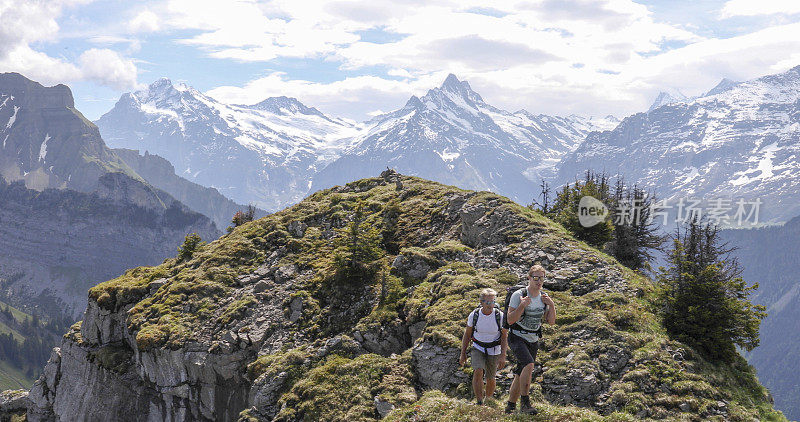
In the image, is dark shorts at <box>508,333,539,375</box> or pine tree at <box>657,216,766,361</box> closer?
dark shorts at <box>508,333,539,375</box>

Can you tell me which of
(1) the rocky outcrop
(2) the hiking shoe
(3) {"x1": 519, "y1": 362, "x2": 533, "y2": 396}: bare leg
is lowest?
(1) the rocky outcrop

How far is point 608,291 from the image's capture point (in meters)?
22.3

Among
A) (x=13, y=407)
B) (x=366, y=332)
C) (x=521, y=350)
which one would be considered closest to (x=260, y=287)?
(x=366, y=332)

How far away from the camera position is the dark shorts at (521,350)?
48.8 ft

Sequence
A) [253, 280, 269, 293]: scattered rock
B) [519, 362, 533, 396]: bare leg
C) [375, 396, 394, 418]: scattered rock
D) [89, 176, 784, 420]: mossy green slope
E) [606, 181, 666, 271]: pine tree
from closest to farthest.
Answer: [519, 362, 533, 396]: bare leg
[89, 176, 784, 420]: mossy green slope
[375, 396, 394, 418]: scattered rock
[253, 280, 269, 293]: scattered rock
[606, 181, 666, 271]: pine tree

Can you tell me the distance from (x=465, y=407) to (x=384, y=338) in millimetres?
8562

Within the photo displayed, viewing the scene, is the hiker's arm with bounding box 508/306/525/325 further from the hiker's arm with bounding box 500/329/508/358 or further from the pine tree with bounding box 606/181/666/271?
the pine tree with bounding box 606/181/666/271

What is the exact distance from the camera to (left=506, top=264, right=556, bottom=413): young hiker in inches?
579

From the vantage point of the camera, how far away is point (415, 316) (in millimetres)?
23844

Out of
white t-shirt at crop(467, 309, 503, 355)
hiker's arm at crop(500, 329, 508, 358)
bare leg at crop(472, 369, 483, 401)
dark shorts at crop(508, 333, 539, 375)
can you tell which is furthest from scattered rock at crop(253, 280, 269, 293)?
dark shorts at crop(508, 333, 539, 375)

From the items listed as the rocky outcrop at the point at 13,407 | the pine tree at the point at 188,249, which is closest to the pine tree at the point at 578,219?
the pine tree at the point at 188,249

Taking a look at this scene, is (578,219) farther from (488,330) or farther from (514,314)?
(514,314)

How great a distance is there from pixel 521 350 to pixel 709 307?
32.3 feet

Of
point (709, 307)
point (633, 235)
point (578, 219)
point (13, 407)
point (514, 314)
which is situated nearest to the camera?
point (514, 314)
